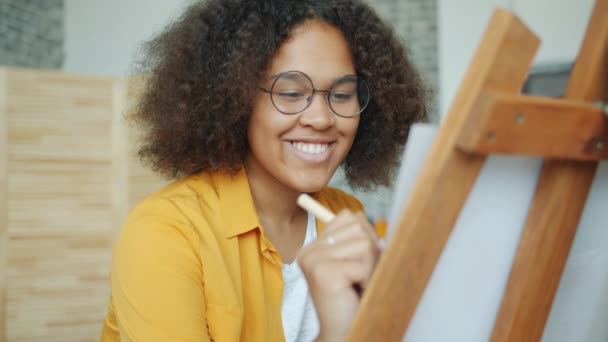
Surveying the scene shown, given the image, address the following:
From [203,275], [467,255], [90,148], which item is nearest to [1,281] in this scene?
[90,148]

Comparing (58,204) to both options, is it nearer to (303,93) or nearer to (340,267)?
(303,93)

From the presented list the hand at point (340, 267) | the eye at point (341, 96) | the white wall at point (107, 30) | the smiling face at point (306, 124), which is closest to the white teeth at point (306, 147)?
the smiling face at point (306, 124)

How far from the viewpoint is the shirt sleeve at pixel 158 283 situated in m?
1.14

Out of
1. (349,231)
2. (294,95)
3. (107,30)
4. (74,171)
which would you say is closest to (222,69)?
(294,95)

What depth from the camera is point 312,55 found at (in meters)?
1.42

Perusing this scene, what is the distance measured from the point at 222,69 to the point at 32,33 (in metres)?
3.77

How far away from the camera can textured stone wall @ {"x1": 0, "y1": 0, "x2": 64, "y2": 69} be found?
4.44 meters

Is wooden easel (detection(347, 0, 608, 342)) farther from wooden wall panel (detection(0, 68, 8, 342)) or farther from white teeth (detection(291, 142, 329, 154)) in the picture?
wooden wall panel (detection(0, 68, 8, 342))

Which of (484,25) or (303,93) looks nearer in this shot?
(303,93)

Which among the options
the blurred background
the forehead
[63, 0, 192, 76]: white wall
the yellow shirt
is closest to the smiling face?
the forehead

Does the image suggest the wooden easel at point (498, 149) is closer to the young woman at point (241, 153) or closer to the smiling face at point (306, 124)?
the young woman at point (241, 153)

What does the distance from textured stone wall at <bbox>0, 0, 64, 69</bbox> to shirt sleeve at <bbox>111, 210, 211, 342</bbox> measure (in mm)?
3733

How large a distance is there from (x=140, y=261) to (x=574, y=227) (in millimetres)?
734

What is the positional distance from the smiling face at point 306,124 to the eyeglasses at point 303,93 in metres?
0.01
